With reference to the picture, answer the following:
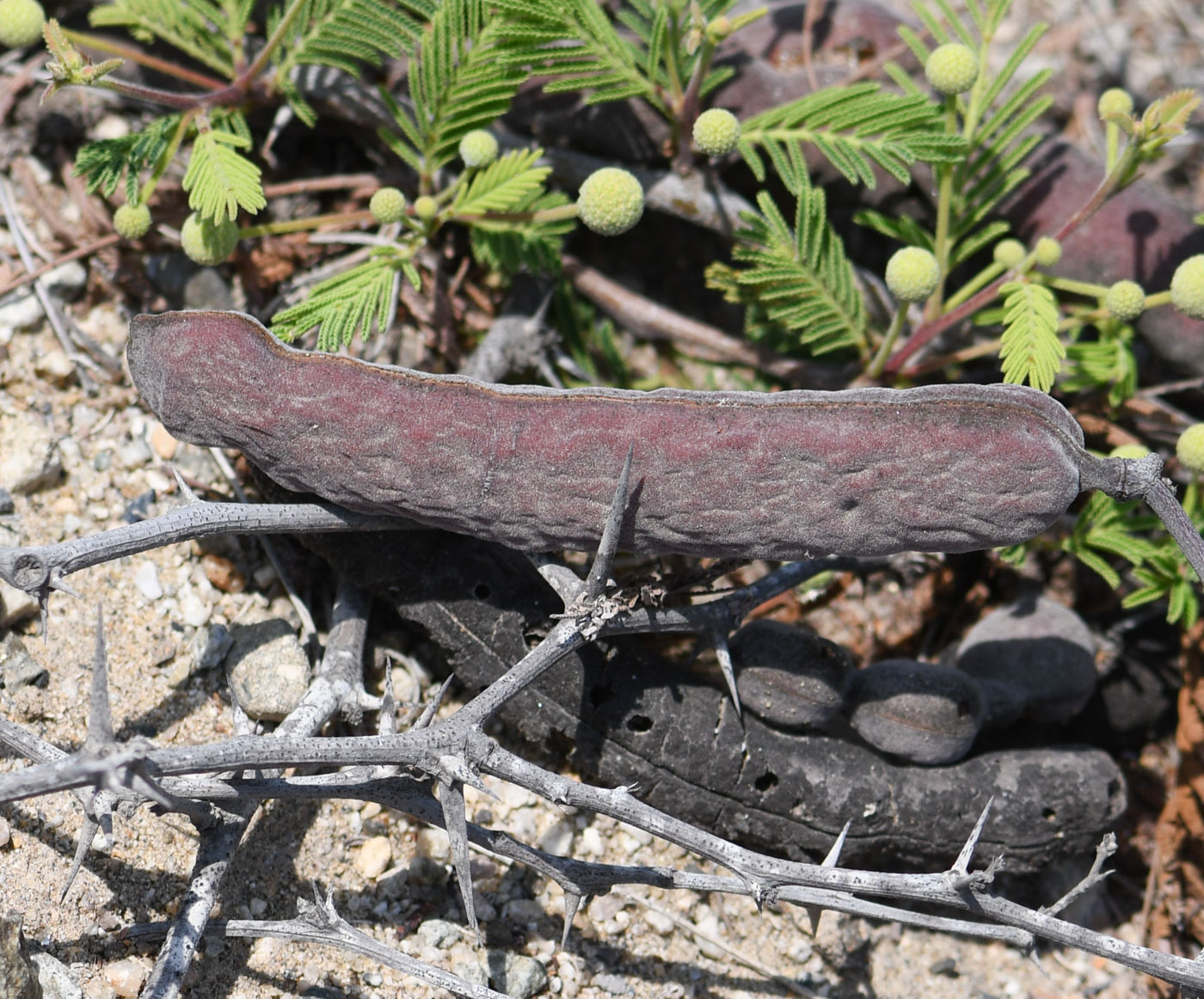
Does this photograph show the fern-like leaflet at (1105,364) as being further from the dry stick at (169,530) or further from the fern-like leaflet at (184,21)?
the fern-like leaflet at (184,21)

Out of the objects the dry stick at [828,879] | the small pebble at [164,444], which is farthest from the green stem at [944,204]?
the small pebble at [164,444]

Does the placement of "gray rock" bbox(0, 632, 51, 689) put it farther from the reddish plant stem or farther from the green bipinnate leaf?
the reddish plant stem

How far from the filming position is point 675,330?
167 inches

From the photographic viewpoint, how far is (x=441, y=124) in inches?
141

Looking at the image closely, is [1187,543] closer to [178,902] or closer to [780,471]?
[780,471]

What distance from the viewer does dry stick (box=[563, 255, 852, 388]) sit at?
13.7 feet

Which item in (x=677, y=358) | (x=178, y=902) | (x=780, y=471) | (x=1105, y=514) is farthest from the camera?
(x=677, y=358)

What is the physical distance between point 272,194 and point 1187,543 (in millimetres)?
Answer: 3312

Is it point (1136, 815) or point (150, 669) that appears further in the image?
point (1136, 815)

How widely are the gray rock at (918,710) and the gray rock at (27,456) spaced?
2.86 meters

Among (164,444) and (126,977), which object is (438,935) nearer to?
(126,977)

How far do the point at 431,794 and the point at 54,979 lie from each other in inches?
42.9

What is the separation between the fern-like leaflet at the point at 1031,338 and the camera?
322 cm

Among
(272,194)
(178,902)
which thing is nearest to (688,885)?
(178,902)
